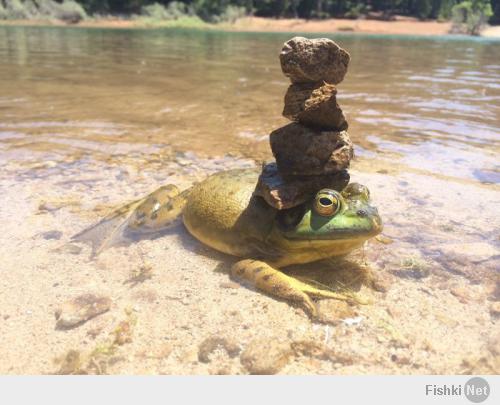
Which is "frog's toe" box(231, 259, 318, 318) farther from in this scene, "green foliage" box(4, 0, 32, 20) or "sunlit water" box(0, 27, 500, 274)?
"green foliage" box(4, 0, 32, 20)

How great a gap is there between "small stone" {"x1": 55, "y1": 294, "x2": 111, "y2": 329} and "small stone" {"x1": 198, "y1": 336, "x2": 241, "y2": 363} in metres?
0.87

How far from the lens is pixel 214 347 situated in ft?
10.2

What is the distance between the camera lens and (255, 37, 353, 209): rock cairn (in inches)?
130

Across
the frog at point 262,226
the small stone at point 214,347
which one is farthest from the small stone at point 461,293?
the small stone at point 214,347

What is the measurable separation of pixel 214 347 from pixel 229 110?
7849mm

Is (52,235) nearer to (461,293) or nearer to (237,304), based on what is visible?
(237,304)

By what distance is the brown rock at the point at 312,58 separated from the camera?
Result: 3273 mm

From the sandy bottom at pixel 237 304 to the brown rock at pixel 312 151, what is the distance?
36.0 inches

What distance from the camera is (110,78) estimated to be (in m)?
14.6

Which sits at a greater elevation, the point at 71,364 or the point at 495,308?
the point at 495,308

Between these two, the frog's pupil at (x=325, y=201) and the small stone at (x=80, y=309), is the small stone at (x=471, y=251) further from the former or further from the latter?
the small stone at (x=80, y=309)

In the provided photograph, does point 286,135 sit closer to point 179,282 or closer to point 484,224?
point 179,282

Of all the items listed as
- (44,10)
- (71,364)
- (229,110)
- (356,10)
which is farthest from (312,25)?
(71,364)

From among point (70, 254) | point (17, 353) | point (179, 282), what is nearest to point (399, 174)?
point (179, 282)
